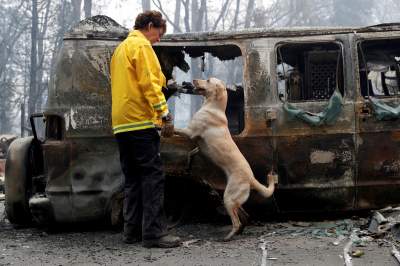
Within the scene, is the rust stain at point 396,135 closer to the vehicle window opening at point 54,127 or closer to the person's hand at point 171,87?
the person's hand at point 171,87

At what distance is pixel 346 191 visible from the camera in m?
5.18

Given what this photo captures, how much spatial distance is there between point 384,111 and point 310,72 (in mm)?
968

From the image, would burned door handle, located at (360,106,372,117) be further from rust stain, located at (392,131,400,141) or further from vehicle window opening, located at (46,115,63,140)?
vehicle window opening, located at (46,115,63,140)

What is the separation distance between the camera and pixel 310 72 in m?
5.75

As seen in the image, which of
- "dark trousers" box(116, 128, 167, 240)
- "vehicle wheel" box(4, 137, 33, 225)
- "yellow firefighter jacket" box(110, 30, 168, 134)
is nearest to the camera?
"yellow firefighter jacket" box(110, 30, 168, 134)

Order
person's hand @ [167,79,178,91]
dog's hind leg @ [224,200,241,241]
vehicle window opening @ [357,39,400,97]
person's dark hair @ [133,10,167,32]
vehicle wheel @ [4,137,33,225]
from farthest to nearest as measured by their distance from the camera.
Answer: vehicle wheel @ [4,137,33,225] < vehicle window opening @ [357,39,400,97] < person's hand @ [167,79,178,91] < dog's hind leg @ [224,200,241,241] < person's dark hair @ [133,10,167,32]

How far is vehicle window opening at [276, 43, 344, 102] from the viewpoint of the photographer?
5.55m

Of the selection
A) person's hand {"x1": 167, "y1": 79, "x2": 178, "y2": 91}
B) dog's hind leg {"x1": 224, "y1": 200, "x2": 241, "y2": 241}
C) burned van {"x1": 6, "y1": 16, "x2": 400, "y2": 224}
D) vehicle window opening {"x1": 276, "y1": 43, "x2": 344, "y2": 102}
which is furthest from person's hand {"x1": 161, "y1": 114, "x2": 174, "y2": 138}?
vehicle window opening {"x1": 276, "y1": 43, "x2": 344, "y2": 102}

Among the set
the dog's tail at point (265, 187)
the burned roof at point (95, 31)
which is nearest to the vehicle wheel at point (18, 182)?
the burned roof at point (95, 31)

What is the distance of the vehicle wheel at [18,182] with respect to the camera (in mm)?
5652

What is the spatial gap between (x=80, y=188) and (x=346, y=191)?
99.9 inches

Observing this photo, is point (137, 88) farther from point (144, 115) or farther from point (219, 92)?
point (219, 92)

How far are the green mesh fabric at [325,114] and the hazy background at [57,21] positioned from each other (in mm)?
17103

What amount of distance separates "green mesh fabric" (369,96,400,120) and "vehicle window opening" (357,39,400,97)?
0.20 metres
